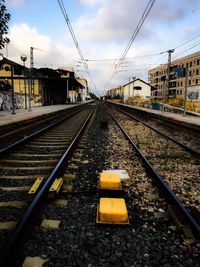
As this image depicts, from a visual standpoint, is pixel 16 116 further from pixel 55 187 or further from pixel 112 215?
pixel 112 215

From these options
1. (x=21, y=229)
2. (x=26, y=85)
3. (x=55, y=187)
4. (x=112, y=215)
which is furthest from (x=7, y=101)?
(x=21, y=229)

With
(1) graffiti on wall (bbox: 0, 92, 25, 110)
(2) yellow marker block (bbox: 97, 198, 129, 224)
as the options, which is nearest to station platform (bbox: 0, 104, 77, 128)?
(1) graffiti on wall (bbox: 0, 92, 25, 110)

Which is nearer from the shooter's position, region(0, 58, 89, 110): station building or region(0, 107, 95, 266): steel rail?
region(0, 107, 95, 266): steel rail

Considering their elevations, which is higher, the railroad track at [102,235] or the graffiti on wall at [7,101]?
the graffiti on wall at [7,101]

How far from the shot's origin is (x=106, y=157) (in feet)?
25.4

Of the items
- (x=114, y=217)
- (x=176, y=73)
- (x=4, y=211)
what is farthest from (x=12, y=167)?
(x=176, y=73)

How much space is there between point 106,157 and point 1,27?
28.2 ft

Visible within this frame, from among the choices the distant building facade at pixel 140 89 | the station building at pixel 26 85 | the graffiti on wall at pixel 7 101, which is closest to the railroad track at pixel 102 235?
the station building at pixel 26 85

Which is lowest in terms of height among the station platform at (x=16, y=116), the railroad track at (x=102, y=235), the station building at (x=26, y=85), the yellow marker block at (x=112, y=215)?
the railroad track at (x=102, y=235)

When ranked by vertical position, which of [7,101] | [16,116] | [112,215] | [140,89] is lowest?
[112,215]

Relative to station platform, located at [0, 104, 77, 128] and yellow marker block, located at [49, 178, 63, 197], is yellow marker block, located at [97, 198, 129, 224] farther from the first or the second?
station platform, located at [0, 104, 77, 128]

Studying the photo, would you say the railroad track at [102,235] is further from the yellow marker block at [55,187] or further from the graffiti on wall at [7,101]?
the graffiti on wall at [7,101]

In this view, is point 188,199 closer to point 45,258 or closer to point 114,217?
point 114,217

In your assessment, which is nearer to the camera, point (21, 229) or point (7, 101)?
point (21, 229)
